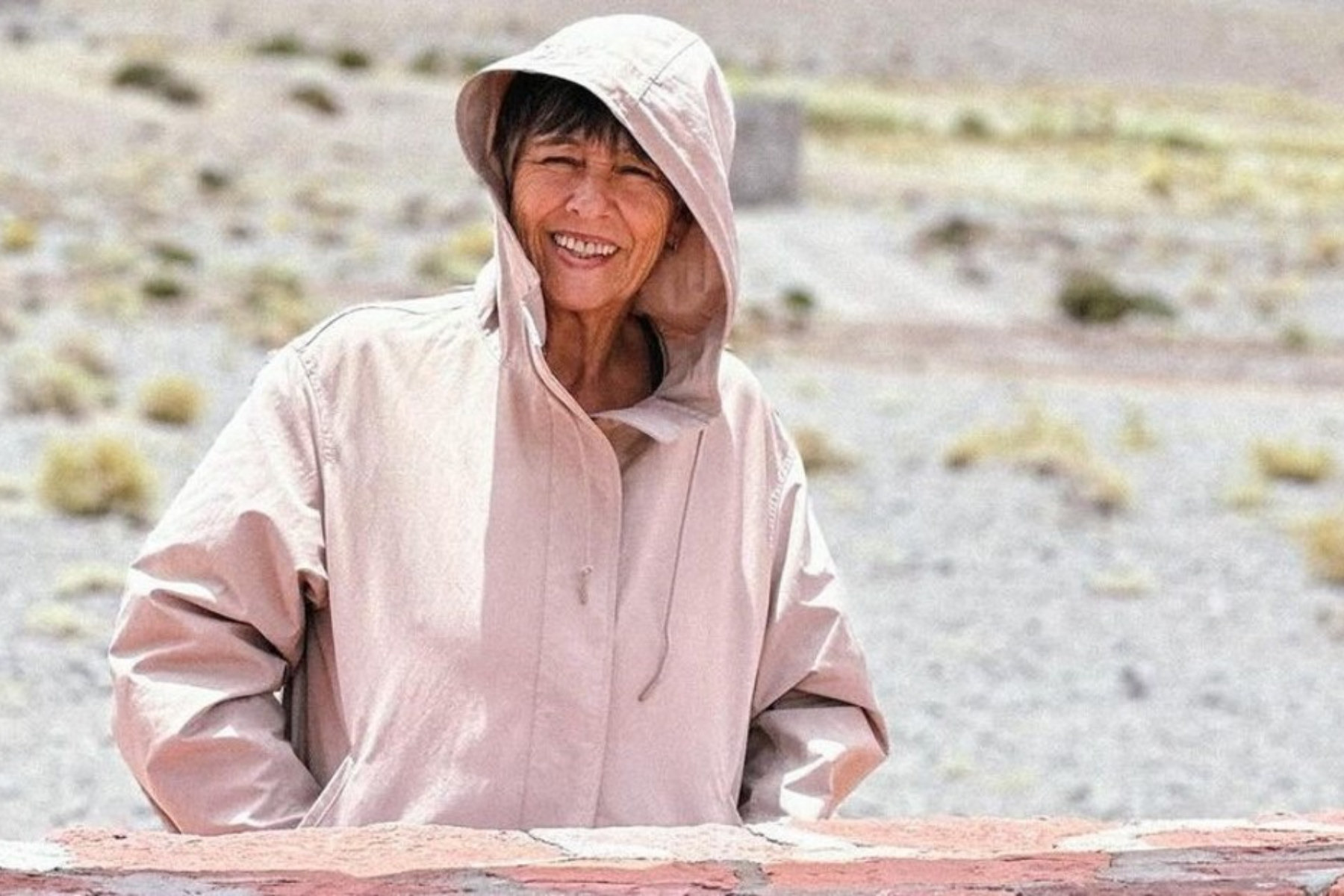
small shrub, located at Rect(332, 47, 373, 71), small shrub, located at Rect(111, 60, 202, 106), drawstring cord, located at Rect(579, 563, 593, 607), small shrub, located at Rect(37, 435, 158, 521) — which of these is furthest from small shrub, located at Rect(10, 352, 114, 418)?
small shrub, located at Rect(332, 47, 373, 71)

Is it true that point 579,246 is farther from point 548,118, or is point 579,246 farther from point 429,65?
point 429,65

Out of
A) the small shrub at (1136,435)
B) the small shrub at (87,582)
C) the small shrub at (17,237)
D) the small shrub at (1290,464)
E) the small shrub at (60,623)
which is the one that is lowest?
the small shrub at (17,237)

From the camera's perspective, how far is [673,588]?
11.9ft

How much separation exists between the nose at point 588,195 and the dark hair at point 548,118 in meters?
0.05

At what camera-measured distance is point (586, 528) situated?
3551 millimetres

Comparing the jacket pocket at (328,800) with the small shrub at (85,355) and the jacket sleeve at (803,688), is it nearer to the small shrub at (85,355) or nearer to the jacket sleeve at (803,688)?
the jacket sleeve at (803,688)

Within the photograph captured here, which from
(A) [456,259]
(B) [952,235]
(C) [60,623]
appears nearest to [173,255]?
(A) [456,259]

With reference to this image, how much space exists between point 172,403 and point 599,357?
52.5 feet

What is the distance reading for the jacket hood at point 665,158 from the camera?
11.4 ft

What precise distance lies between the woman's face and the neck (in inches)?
2.2

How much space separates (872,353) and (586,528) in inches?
875

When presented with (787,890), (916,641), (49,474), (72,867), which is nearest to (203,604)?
(72,867)

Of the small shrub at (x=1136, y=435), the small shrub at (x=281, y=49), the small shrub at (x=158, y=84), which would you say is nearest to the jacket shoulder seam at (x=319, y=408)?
the small shrub at (x=1136, y=435)

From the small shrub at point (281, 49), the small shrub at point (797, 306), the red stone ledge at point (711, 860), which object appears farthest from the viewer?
the small shrub at point (281, 49)
